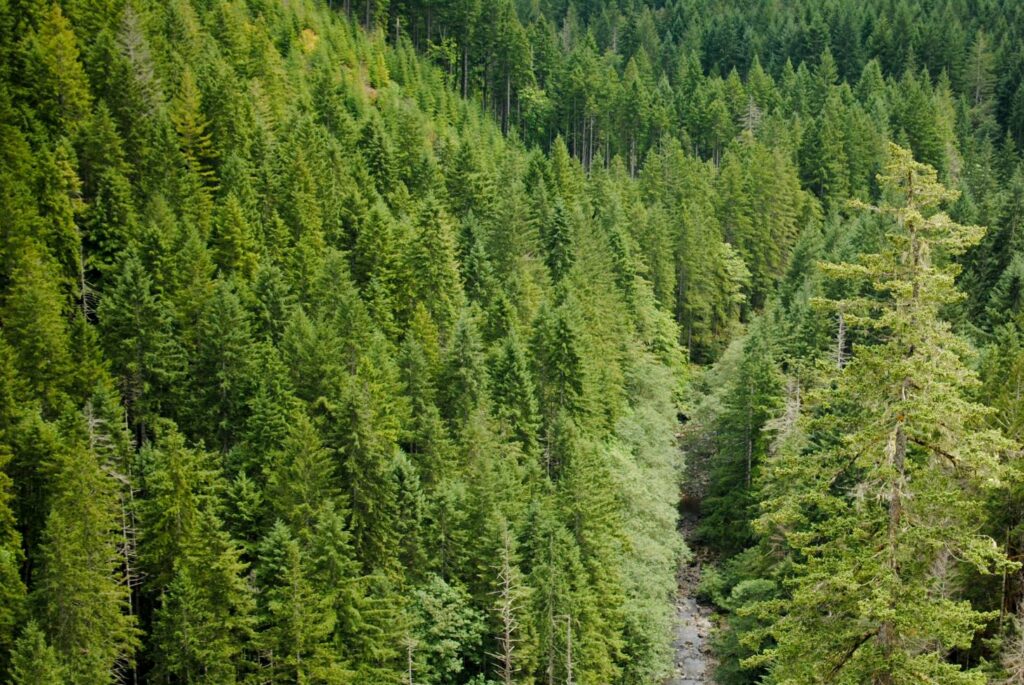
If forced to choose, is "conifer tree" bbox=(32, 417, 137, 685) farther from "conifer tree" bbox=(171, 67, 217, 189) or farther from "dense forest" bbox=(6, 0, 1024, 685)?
"conifer tree" bbox=(171, 67, 217, 189)

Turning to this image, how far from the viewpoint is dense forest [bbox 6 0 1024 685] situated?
19625 millimetres

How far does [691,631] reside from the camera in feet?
191

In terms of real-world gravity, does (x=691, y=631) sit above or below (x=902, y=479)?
below

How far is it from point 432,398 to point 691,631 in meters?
19.9

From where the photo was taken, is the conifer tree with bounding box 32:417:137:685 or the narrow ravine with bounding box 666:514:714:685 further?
the narrow ravine with bounding box 666:514:714:685

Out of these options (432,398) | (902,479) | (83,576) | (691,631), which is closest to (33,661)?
(83,576)

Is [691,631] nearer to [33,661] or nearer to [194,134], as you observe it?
Answer: [33,661]

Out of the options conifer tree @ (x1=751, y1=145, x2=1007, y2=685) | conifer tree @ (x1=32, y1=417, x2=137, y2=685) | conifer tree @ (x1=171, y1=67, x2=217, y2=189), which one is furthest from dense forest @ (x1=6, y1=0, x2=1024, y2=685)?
conifer tree @ (x1=171, y1=67, x2=217, y2=189)

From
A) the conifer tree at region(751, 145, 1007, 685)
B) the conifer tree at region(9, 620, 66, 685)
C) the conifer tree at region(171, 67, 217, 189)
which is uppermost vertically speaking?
the conifer tree at region(751, 145, 1007, 685)

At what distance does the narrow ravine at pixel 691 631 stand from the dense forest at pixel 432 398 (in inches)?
59.1

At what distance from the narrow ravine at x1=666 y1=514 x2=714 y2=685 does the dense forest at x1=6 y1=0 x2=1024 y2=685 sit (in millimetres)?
1500

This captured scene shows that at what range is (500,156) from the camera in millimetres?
99500

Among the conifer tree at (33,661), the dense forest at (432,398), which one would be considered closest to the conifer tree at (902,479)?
the dense forest at (432,398)

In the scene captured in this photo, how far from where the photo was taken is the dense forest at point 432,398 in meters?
19.6
